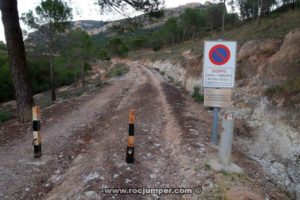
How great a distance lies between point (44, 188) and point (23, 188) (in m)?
0.32

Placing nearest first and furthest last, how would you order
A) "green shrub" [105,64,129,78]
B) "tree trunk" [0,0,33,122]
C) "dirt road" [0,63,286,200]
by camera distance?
"dirt road" [0,63,286,200]
"tree trunk" [0,0,33,122]
"green shrub" [105,64,129,78]

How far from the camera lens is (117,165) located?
4617 mm

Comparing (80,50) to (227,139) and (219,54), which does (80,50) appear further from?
(227,139)

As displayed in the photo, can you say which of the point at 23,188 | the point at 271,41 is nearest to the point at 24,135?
the point at 23,188

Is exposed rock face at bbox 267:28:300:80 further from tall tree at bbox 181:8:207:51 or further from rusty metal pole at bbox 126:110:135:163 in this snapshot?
tall tree at bbox 181:8:207:51

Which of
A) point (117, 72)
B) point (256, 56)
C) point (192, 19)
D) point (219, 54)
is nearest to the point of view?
point (219, 54)

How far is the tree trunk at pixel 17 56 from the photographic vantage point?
725cm

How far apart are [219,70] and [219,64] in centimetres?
11

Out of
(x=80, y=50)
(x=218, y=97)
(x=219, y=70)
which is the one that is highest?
(x=80, y=50)

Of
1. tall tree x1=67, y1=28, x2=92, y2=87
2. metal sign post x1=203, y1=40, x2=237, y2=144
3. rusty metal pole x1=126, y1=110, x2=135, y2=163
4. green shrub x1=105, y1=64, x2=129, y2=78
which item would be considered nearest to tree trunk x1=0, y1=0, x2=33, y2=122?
rusty metal pole x1=126, y1=110, x2=135, y2=163

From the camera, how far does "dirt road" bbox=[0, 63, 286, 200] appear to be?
3.89 metres

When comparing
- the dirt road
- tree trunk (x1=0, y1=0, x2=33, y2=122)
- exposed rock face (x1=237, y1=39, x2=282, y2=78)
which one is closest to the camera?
the dirt road

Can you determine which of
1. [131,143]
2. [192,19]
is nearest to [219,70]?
[131,143]

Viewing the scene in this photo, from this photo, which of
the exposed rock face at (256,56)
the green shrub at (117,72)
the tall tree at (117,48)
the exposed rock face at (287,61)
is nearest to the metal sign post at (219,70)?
the exposed rock face at (287,61)
